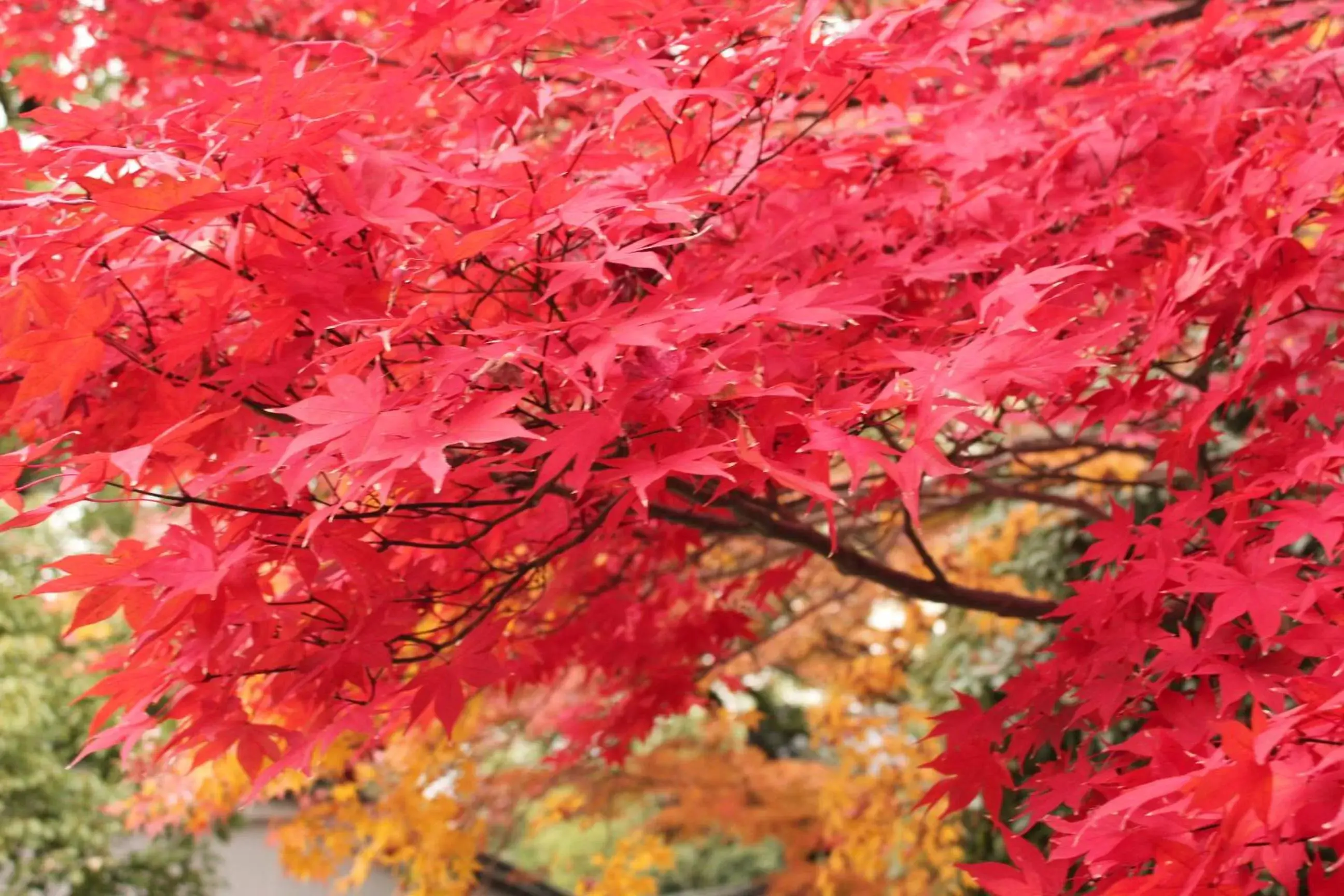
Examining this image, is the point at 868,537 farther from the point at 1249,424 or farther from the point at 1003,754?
the point at 1003,754

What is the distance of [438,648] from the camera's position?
168 centimetres

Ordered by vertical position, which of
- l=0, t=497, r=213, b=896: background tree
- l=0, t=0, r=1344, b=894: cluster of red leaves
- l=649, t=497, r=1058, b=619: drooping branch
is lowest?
l=0, t=497, r=213, b=896: background tree

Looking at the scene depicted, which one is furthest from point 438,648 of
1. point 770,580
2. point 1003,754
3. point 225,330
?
point 770,580

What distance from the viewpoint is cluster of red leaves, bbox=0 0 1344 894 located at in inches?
50.1

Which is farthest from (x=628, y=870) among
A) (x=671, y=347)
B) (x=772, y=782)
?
(x=671, y=347)

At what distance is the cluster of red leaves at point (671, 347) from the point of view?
50.1 inches

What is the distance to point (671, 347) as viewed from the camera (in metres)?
1.28

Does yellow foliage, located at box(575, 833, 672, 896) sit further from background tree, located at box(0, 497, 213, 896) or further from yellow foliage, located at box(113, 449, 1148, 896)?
background tree, located at box(0, 497, 213, 896)

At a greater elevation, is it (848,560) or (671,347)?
(671,347)

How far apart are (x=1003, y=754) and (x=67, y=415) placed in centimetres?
151

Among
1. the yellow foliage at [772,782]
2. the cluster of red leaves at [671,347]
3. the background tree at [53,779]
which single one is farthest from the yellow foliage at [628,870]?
the background tree at [53,779]

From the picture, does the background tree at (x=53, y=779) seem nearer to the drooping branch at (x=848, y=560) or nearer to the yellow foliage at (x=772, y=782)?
the yellow foliage at (x=772, y=782)

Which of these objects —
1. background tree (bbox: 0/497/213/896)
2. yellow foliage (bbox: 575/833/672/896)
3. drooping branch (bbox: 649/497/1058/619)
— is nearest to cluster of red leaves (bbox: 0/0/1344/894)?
drooping branch (bbox: 649/497/1058/619)

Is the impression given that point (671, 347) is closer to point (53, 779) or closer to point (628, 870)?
point (628, 870)
